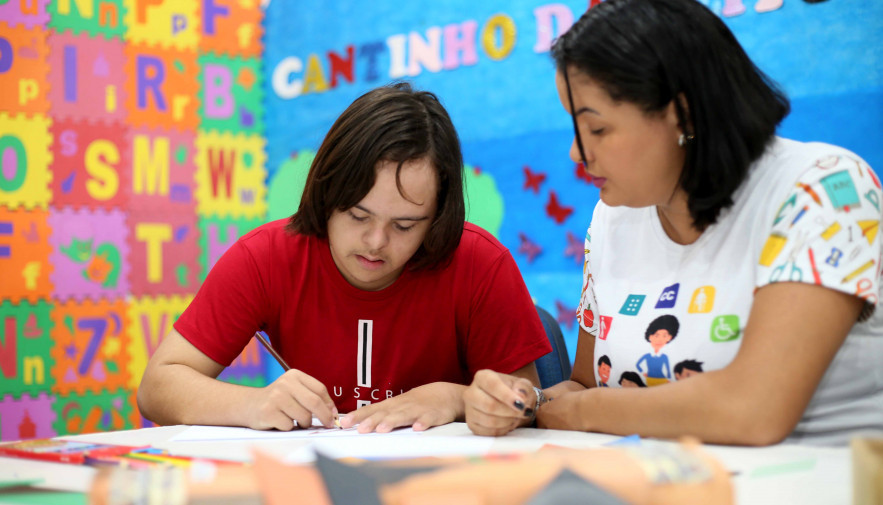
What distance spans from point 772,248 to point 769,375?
0.58 ft

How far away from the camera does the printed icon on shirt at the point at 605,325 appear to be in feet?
4.14

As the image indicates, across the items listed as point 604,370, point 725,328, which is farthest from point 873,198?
point 604,370

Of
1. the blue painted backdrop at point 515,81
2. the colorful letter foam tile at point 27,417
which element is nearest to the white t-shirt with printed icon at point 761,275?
the blue painted backdrop at point 515,81

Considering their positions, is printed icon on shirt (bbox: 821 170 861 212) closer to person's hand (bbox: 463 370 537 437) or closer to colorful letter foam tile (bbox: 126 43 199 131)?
person's hand (bbox: 463 370 537 437)

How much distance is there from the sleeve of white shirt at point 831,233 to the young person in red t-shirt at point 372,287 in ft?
1.97

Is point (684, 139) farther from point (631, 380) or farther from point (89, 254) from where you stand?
point (89, 254)

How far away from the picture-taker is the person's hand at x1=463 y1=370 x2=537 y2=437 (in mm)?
1101

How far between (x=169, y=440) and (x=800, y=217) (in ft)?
3.02

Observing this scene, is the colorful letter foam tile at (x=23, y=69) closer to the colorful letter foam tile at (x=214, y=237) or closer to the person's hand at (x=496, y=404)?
the colorful letter foam tile at (x=214, y=237)

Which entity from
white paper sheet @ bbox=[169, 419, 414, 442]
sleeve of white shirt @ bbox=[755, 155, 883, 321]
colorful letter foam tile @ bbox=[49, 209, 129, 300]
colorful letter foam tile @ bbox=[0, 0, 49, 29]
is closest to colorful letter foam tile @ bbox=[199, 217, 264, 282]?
colorful letter foam tile @ bbox=[49, 209, 129, 300]

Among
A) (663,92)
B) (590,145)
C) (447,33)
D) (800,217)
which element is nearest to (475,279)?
(590,145)

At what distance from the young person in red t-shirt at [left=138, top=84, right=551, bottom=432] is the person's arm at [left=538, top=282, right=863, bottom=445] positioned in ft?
1.53

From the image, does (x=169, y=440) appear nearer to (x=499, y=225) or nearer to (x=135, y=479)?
(x=135, y=479)

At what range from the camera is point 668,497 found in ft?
1.90
